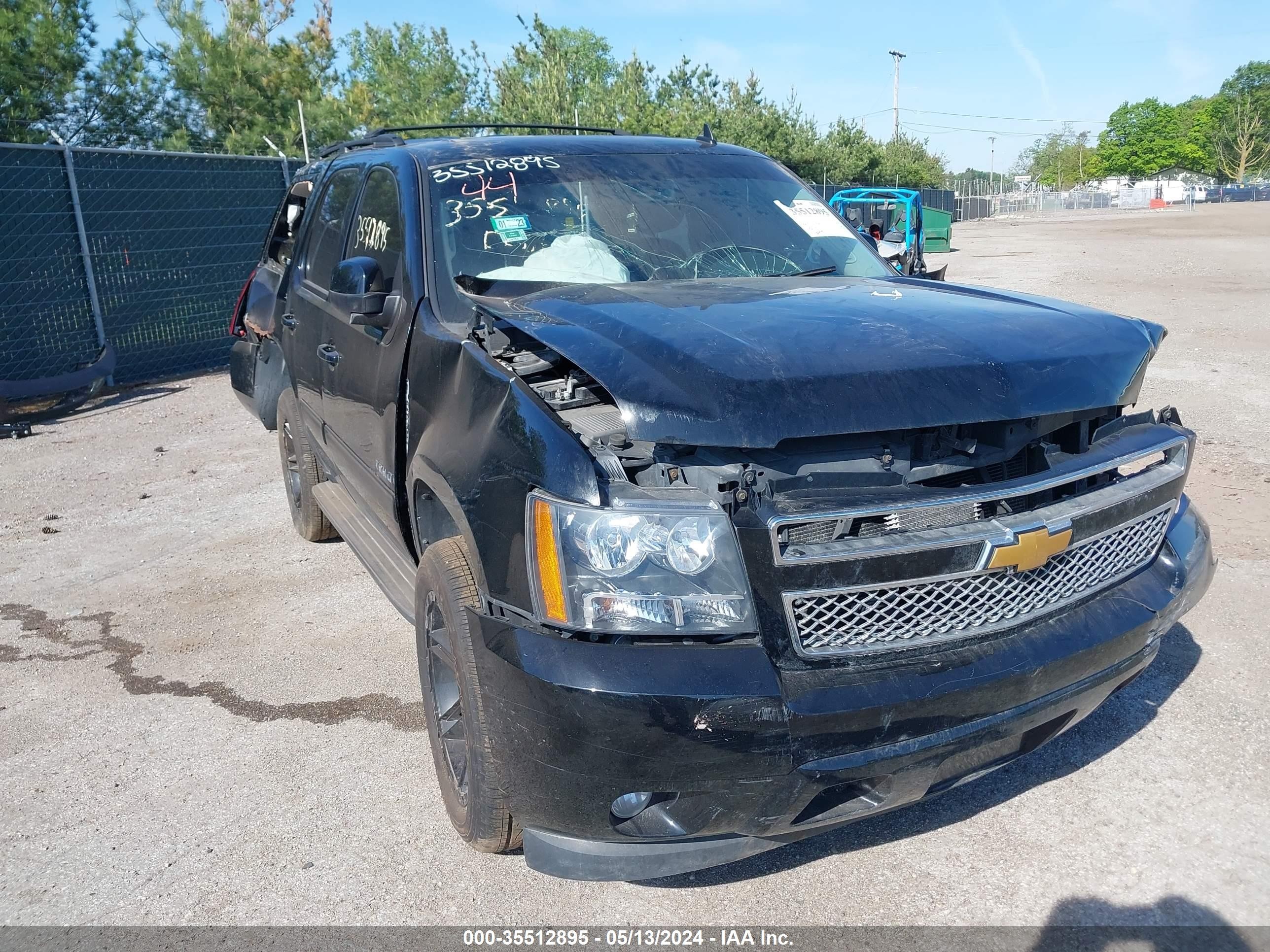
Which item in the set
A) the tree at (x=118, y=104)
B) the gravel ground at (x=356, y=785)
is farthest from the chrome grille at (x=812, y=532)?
the tree at (x=118, y=104)

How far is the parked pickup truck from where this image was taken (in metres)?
2.16

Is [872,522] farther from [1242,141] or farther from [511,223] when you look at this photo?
[1242,141]

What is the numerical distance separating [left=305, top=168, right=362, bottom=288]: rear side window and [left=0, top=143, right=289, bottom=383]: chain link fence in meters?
6.62

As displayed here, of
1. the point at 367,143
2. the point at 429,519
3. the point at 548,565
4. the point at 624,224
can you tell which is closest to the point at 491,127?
the point at 367,143

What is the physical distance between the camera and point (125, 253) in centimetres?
1102

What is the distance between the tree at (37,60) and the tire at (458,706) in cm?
1307

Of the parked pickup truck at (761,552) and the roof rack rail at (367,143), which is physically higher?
the roof rack rail at (367,143)

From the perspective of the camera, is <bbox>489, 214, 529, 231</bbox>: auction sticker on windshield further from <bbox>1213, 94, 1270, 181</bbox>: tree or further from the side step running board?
<bbox>1213, 94, 1270, 181</bbox>: tree

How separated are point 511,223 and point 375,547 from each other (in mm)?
1319

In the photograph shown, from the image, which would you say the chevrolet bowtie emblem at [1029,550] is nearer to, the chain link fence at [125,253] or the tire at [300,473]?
the tire at [300,473]

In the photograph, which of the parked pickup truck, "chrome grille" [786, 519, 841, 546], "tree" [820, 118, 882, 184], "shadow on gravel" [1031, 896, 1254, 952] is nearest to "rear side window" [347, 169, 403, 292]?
the parked pickup truck

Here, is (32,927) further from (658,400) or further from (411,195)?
(411,195)

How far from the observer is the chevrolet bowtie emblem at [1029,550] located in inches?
90.1

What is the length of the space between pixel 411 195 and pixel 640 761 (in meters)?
2.36
